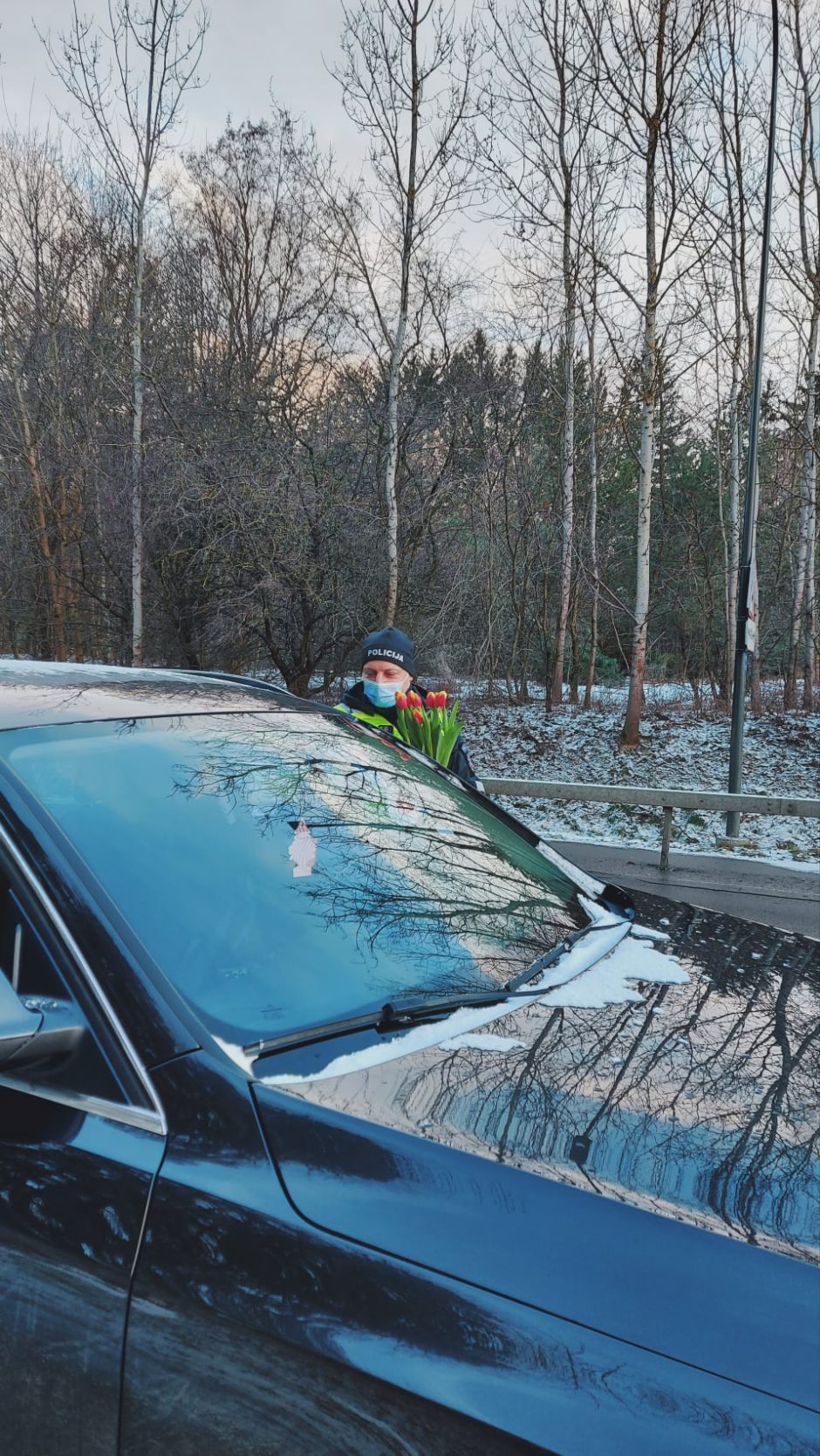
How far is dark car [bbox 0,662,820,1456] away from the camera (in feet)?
3.88

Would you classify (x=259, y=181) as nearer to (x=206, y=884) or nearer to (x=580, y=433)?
(x=580, y=433)

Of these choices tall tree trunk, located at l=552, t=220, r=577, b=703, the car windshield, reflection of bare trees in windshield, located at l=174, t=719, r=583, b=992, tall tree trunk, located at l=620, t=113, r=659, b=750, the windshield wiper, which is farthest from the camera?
tall tree trunk, located at l=552, t=220, r=577, b=703

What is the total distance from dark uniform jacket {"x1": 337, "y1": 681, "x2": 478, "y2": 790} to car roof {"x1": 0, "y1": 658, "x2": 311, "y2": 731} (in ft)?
8.25

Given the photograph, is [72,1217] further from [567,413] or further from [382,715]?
[567,413]

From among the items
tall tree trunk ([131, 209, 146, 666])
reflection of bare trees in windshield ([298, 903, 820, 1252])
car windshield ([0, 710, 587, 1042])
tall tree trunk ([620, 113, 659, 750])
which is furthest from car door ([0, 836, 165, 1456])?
tall tree trunk ([131, 209, 146, 666])

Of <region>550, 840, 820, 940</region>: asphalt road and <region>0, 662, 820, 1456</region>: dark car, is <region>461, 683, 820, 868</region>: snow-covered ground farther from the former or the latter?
<region>0, 662, 820, 1456</region>: dark car

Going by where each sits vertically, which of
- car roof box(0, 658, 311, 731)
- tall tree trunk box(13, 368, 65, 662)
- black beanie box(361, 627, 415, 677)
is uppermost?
tall tree trunk box(13, 368, 65, 662)

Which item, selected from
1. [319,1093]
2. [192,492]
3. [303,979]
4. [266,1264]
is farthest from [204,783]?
[192,492]

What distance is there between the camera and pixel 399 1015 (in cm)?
178

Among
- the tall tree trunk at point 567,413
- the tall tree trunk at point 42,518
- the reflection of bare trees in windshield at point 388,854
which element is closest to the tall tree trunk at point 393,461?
the tall tree trunk at point 567,413

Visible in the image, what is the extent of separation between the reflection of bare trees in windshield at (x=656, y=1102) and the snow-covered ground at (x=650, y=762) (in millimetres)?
8209

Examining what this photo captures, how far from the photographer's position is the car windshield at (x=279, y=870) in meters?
1.78

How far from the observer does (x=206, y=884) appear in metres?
1.93

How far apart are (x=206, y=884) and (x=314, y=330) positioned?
73.3 ft
